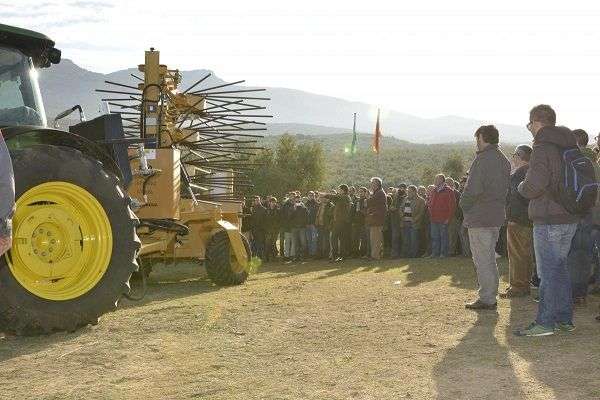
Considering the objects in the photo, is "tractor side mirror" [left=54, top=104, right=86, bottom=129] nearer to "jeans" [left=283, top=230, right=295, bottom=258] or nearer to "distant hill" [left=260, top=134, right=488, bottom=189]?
"jeans" [left=283, top=230, right=295, bottom=258]

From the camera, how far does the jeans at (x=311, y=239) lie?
16094mm

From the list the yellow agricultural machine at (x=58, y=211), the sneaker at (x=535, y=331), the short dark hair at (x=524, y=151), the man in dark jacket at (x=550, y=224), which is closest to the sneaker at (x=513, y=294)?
the short dark hair at (x=524, y=151)

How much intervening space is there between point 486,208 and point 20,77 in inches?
177

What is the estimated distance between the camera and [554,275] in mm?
5117

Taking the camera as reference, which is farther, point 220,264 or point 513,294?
point 220,264

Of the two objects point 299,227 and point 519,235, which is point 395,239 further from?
point 519,235

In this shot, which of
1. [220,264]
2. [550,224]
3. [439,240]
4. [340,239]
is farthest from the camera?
[340,239]

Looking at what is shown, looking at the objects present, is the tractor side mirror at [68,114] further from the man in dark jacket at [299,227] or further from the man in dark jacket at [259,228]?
the man in dark jacket at [259,228]

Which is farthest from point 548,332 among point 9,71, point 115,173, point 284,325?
point 9,71

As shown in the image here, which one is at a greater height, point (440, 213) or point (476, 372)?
point (440, 213)

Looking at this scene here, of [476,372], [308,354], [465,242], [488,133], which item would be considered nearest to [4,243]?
[308,354]

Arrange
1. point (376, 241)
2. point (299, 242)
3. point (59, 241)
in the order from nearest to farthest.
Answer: point (59, 241)
point (376, 241)
point (299, 242)

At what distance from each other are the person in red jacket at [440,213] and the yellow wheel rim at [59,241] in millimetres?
9285

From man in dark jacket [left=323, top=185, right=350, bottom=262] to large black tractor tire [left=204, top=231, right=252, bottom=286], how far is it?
20.4 ft
